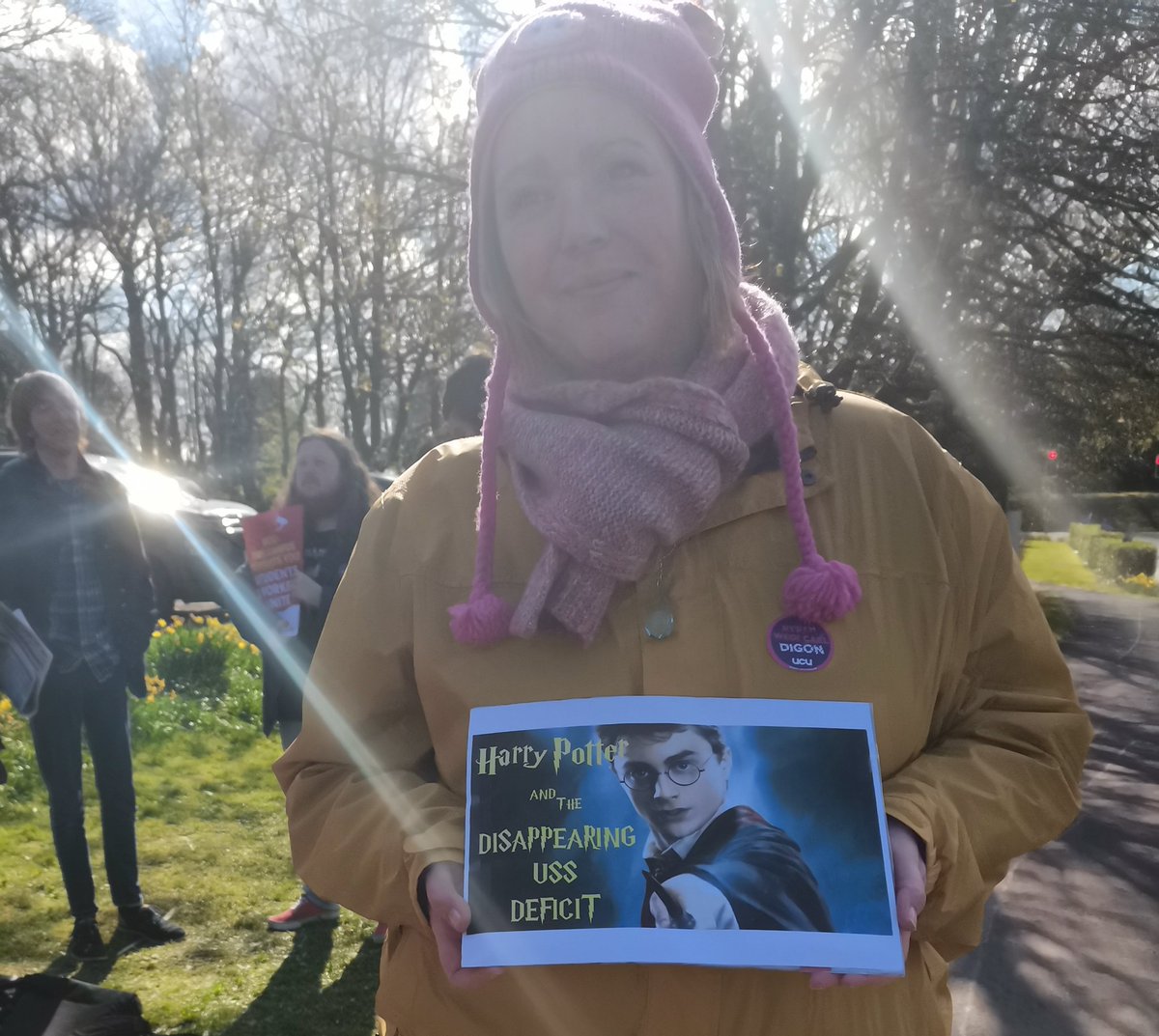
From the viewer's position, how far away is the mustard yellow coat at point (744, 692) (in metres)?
1.31

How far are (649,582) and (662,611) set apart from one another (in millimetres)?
56

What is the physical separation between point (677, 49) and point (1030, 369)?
929 cm

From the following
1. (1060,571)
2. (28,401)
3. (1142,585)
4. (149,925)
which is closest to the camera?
(28,401)

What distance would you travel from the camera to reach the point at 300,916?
4.37 m

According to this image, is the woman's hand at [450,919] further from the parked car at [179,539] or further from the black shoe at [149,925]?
the parked car at [179,539]

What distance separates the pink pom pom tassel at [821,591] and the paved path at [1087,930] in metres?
2.77

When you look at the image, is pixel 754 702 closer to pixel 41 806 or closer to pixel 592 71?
pixel 592 71

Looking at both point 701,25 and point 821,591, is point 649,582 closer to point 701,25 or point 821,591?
point 821,591

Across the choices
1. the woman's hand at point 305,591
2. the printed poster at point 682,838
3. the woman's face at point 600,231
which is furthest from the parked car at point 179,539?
the printed poster at point 682,838

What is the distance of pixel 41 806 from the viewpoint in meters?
5.59

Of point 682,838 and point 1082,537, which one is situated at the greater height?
point 682,838

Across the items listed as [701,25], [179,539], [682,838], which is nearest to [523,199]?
[701,25]

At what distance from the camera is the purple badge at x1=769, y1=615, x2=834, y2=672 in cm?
135

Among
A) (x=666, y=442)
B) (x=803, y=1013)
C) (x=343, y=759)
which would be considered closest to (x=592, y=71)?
(x=666, y=442)
